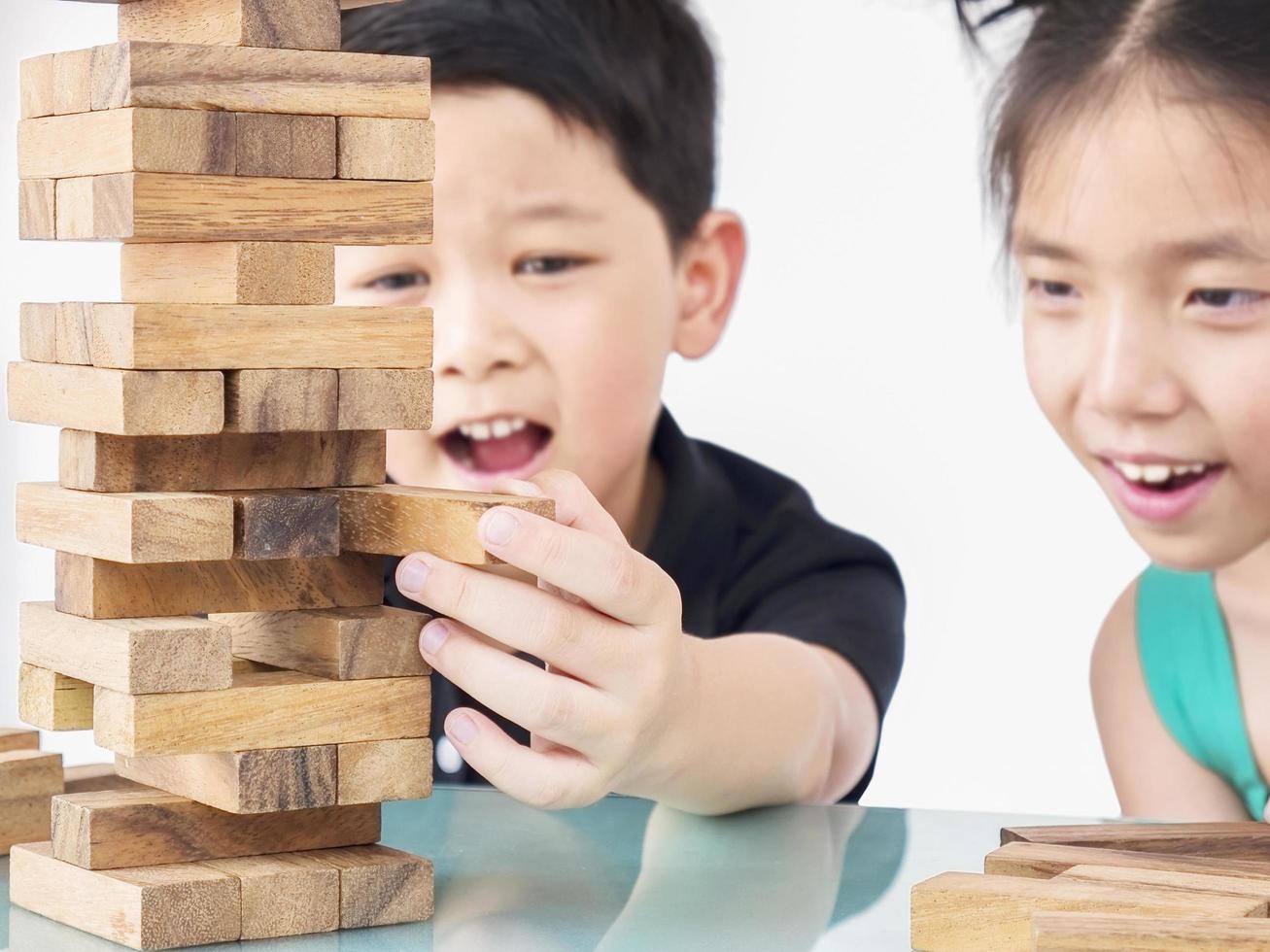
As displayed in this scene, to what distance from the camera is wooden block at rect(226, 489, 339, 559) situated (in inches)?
36.8

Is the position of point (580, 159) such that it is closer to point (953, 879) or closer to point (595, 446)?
point (595, 446)

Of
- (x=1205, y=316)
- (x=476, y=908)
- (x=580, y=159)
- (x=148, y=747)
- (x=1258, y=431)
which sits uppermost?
(x=580, y=159)

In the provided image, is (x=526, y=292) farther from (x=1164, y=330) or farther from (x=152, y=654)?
(x=152, y=654)

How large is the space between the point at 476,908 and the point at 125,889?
0.20m

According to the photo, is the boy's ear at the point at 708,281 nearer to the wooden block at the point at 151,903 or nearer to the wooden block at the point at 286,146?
the wooden block at the point at 286,146

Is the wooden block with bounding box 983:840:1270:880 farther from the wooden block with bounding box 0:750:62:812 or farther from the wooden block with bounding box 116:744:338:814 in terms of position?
the wooden block with bounding box 0:750:62:812

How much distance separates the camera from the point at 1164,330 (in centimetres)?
178

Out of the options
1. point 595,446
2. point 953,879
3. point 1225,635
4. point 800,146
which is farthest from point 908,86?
point 953,879

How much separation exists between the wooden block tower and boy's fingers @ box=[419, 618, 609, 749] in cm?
2

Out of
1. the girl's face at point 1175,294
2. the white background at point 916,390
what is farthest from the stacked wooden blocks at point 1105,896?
the white background at point 916,390

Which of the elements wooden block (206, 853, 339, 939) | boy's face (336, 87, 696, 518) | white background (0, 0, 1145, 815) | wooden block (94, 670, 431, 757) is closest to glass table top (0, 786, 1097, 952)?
wooden block (206, 853, 339, 939)

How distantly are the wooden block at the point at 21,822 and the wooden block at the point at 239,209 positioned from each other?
41cm

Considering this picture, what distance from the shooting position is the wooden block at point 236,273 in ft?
3.05

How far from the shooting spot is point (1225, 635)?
188 cm
